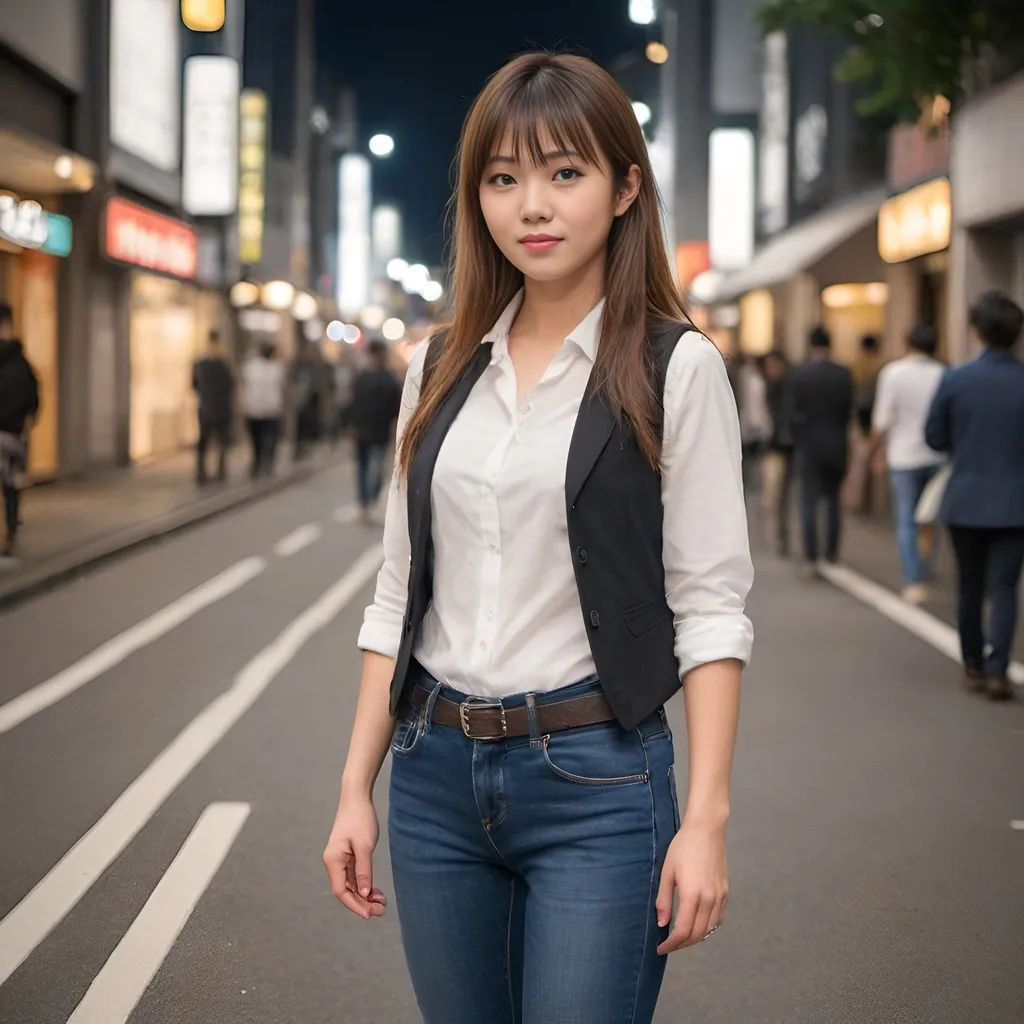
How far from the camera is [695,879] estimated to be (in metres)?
2.28

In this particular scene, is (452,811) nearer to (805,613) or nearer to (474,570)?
(474,570)

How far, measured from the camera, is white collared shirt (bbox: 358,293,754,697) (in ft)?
7.82

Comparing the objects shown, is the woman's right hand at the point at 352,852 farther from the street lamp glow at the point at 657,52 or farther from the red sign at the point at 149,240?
the street lamp glow at the point at 657,52

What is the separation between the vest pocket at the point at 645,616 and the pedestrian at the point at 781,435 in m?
11.9

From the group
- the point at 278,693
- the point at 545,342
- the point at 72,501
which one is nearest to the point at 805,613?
the point at 278,693

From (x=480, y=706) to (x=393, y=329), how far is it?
98166mm

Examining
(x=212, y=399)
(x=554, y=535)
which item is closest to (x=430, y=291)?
(x=212, y=399)

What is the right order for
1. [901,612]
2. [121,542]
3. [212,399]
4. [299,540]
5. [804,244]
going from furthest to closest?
[804,244], [212,399], [299,540], [121,542], [901,612]

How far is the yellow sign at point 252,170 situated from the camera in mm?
41594

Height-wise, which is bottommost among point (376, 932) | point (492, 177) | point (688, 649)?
point (376, 932)

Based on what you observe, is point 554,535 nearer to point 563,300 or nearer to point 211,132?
point 563,300

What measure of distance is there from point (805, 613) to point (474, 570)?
31.5ft

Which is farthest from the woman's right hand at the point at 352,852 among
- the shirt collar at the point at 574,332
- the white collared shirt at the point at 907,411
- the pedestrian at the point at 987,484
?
the white collared shirt at the point at 907,411

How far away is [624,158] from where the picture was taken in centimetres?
251
